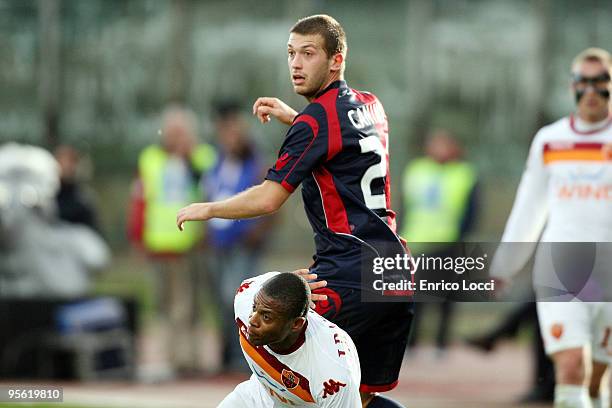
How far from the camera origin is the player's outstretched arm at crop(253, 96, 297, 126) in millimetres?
6730

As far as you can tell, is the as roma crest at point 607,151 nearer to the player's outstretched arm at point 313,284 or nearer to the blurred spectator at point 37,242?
the player's outstretched arm at point 313,284

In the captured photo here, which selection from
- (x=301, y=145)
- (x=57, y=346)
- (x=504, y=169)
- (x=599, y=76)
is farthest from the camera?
(x=504, y=169)

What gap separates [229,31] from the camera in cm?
1988

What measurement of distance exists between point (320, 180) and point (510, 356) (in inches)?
349

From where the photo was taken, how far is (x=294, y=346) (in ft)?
19.9

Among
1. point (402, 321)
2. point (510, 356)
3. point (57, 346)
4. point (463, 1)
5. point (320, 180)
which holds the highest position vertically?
point (463, 1)

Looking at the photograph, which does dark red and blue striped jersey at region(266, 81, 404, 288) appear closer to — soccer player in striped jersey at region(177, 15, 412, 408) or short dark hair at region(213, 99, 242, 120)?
soccer player in striped jersey at region(177, 15, 412, 408)

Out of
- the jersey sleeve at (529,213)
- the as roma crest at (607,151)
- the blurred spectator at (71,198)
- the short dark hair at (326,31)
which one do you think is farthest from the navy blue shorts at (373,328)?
the blurred spectator at (71,198)

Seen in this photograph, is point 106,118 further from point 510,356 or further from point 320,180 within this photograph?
point 320,180

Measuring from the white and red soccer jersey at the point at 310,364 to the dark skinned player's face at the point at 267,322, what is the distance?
0.37ft

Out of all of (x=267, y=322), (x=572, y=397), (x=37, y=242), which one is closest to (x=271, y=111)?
(x=267, y=322)

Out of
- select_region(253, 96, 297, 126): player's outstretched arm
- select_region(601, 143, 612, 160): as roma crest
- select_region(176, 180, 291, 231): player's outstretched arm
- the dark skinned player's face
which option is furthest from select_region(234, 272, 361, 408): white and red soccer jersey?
select_region(601, 143, 612, 160): as roma crest

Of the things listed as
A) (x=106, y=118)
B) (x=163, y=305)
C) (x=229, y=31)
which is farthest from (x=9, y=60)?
(x=163, y=305)

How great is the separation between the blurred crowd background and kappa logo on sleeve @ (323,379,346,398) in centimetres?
1023
